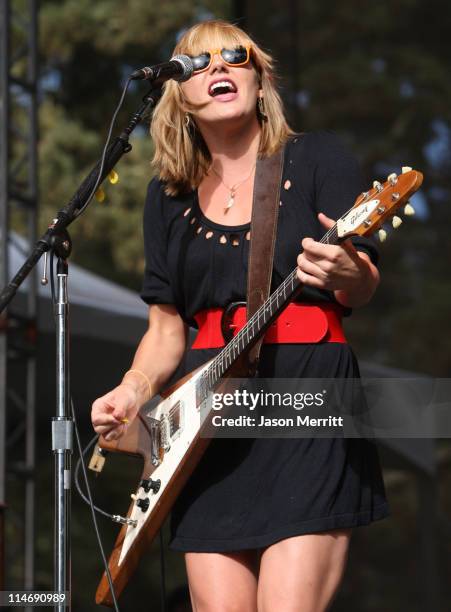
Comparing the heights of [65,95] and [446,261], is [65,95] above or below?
above

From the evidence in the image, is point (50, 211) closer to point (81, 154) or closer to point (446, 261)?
point (81, 154)

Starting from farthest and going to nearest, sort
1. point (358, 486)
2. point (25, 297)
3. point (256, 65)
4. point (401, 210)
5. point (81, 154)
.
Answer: point (81, 154), point (25, 297), point (256, 65), point (358, 486), point (401, 210)

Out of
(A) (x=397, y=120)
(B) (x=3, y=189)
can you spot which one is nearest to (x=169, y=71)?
(B) (x=3, y=189)

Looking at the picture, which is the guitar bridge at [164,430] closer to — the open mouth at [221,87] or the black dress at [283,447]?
the black dress at [283,447]

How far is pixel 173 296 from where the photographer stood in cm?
288

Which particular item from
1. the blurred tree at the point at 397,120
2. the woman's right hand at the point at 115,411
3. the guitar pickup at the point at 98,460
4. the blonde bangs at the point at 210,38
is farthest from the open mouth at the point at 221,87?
the blurred tree at the point at 397,120

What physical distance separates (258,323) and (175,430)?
0.43 m

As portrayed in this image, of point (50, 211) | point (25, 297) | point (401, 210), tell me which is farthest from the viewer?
point (50, 211)

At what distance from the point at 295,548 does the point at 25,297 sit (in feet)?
13.3

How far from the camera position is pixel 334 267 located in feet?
7.34

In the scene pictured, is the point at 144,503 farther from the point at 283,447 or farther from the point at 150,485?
the point at 283,447

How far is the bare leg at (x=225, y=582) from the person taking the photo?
2.49 m

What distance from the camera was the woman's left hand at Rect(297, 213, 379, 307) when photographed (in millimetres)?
2225

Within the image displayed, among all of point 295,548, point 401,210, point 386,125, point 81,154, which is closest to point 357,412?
point 295,548
